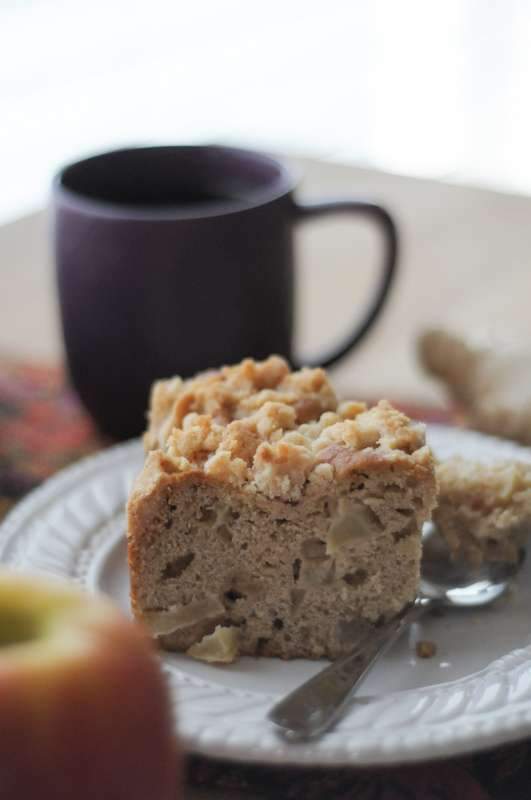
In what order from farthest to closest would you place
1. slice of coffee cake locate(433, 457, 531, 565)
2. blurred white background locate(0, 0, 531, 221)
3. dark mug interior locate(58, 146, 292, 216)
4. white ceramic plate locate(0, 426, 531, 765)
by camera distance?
blurred white background locate(0, 0, 531, 221) < dark mug interior locate(58, 146, 292, 216) < slice of coffee cake locate(433, 457, 531, 565) < white ceramic plate locate(0, 426, 531, 765)

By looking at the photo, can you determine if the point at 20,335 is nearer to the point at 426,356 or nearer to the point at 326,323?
the point at 326,323

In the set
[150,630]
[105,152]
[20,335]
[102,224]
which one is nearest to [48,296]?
[20,335]

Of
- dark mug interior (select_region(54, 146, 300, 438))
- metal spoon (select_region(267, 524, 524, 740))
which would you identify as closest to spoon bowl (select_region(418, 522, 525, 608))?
metal spoon (select_region(267, 524, 524, 740))

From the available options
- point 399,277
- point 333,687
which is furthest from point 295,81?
point 333,687

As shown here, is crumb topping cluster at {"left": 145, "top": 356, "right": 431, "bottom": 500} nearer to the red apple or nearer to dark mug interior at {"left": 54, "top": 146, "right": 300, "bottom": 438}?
dark mug interior at {"left": 54, "top": 146, "right": 300, "bottom": 438}

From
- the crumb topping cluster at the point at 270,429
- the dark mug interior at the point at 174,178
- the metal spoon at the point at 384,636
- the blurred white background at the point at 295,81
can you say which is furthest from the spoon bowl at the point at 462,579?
the blurred white background at the point at 295,81
